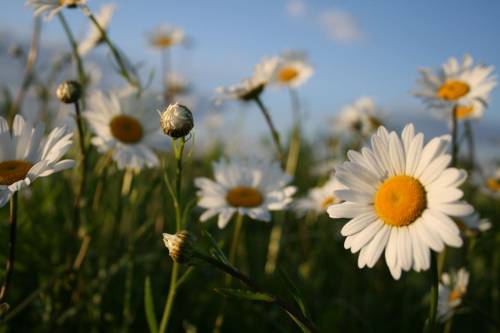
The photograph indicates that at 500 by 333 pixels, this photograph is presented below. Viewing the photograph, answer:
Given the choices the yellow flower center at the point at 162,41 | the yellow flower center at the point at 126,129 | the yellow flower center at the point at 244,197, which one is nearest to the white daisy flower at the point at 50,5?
the yellow flower center at the point at 126,129

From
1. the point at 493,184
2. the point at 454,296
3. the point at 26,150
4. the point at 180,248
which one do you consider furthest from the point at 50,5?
the point at 493,184

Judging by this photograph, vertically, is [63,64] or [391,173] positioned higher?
[63,64]

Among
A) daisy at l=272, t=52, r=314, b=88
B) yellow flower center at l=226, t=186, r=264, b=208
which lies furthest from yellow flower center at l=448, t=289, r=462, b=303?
daisy at l=272, t=52, r=314, b=88

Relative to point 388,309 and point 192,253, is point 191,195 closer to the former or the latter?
point 388,309

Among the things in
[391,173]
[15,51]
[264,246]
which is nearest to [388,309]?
[264,246]

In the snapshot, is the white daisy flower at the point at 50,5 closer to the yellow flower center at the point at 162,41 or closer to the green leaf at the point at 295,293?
the green leaf at the point at 295,293

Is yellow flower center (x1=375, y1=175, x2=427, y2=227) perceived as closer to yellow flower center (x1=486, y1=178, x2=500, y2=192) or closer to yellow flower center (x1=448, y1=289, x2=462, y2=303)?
yellow flower center (x1=448, y1=289, x2=462, y2=303)
